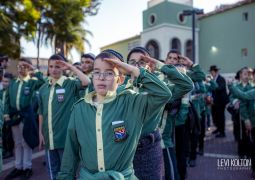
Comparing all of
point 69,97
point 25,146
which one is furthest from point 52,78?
point 25,146

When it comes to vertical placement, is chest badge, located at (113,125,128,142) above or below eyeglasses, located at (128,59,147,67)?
below

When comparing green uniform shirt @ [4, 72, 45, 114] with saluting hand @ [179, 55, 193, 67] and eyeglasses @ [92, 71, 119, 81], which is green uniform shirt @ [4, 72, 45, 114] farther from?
eyeglasses @ [92, 71, 119, 81]

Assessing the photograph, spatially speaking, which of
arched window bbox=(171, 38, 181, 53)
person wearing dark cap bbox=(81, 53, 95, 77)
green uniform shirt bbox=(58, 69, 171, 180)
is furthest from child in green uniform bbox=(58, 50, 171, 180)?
arched window bbox=(171, 38, 181, 53)

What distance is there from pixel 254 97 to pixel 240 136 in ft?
3.99

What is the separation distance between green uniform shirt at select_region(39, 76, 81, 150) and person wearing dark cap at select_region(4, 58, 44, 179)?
139 centimetres

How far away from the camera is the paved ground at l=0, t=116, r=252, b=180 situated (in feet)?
16.8

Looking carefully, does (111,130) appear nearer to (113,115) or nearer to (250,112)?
(113,115)

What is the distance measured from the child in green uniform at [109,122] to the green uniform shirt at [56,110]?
166 centimetres

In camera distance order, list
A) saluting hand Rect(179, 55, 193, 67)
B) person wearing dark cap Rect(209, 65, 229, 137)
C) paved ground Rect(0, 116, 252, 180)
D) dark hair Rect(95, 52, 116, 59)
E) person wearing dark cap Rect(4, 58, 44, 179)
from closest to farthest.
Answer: dark hair Rect(95, 52, 116, 59)
saluting hand Rect(179, 55, 193, 67)
paved ground Rect(0, 116, 252, 180)
person wearing dark cap Rect(4, 58, 44, 179)
person wearing dark cap Rect(209, 65, 229, 137)

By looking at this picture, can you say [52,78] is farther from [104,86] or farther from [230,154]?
[230,154]

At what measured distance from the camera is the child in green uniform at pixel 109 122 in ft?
6.77

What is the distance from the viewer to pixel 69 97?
4.01 metres

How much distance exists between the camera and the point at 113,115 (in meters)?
2.13

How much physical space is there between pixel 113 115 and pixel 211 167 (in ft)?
13.5
